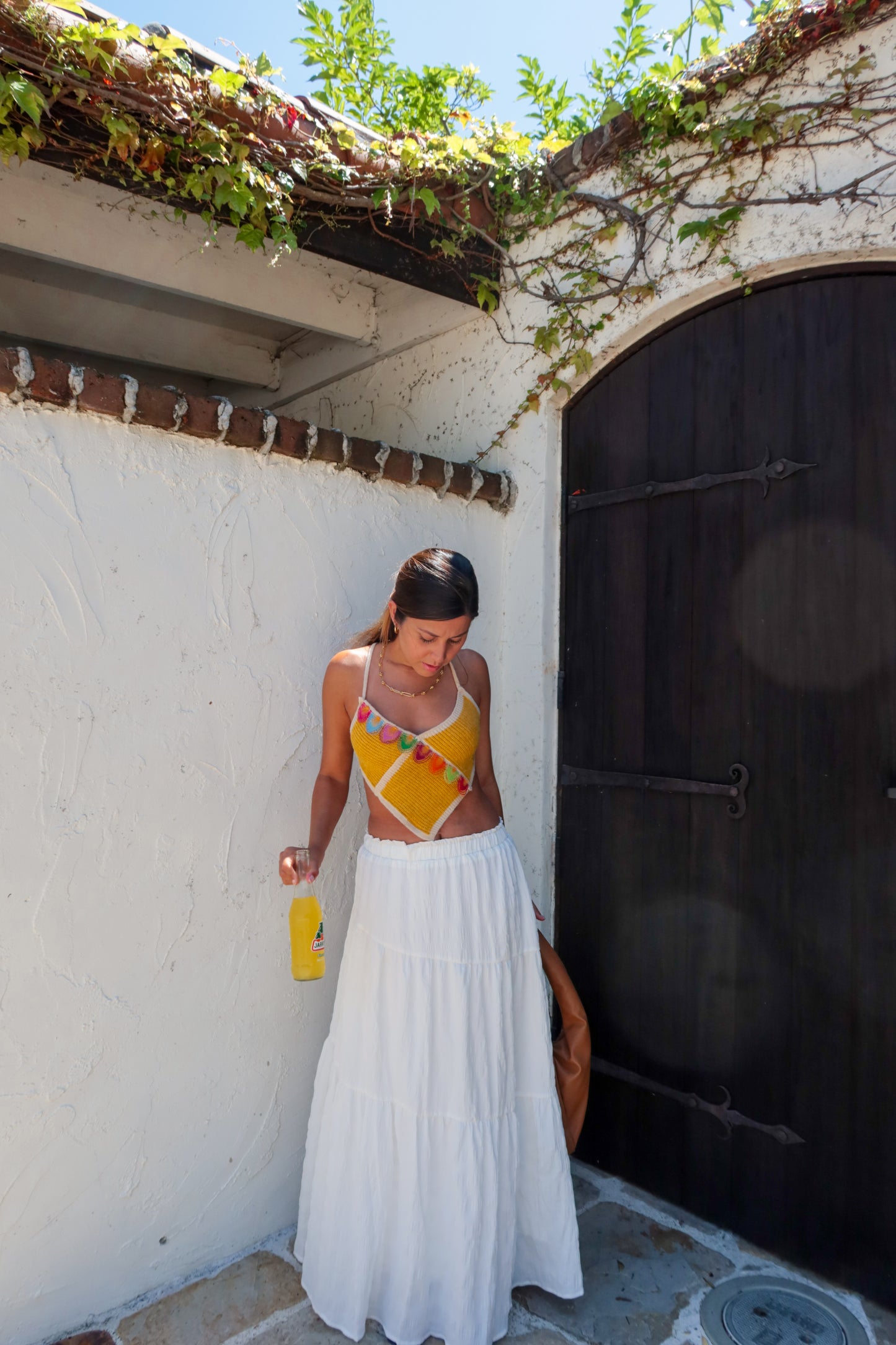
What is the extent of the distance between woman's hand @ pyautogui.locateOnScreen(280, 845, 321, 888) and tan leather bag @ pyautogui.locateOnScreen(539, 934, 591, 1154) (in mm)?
689

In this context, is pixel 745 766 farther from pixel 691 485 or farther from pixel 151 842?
pixel 151 842

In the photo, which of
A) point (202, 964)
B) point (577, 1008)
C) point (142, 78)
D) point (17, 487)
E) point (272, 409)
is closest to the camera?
point (17, 487)

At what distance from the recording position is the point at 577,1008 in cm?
227

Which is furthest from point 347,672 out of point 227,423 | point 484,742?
point 227,423

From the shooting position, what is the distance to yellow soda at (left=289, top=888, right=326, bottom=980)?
188 cm

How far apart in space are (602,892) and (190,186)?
2295 mm

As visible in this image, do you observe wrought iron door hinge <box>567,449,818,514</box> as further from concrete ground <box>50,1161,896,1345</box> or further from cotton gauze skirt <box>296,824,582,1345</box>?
concrete ground <box>50,1161,896,1345</box>

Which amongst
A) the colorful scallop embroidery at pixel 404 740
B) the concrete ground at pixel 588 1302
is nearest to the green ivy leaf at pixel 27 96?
the colorful scallop embroidery at pixel 404 740

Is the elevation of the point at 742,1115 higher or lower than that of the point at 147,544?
lower

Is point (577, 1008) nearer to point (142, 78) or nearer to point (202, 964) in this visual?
point (202, 964)

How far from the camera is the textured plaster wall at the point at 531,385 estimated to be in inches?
81.5

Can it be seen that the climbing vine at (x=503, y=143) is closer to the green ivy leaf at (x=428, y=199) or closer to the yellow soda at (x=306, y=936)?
the green ivy leaf at (x=428, y=199)

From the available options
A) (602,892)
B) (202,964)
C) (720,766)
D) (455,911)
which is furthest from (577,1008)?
(202,964)

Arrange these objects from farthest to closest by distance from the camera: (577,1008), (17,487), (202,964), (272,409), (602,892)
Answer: (272,409), (602,892), (577,1008), (202,964), (17,487)
